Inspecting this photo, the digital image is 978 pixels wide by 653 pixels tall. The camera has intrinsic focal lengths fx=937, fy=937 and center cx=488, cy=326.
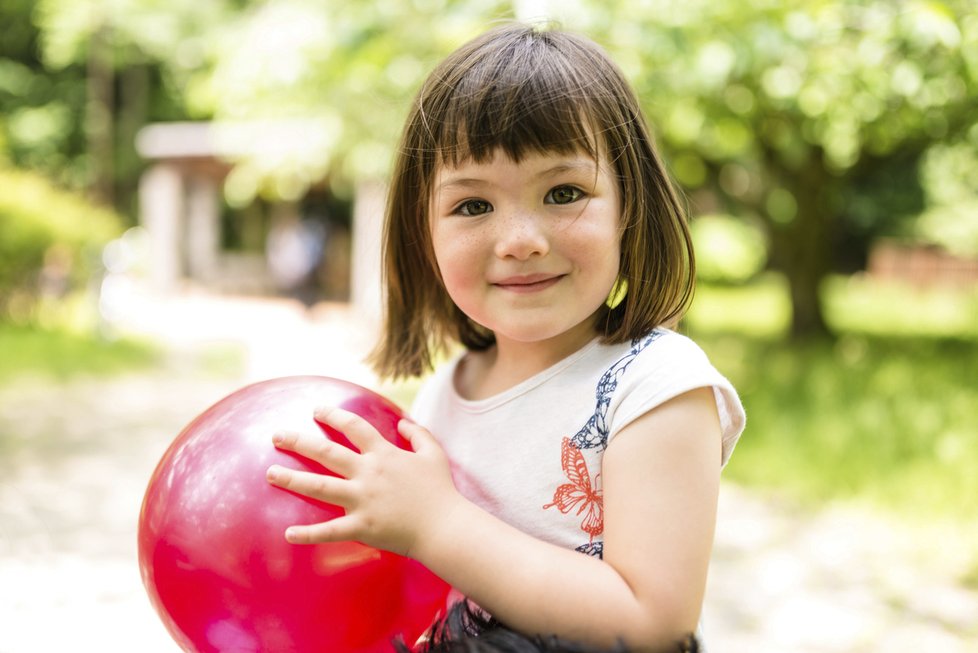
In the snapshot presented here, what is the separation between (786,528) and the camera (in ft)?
16.5

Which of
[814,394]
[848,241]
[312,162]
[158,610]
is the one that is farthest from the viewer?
[848,241]

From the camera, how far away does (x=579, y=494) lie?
5.03 ft

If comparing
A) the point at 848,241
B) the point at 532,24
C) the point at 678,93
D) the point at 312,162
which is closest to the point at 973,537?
the point at 678,93

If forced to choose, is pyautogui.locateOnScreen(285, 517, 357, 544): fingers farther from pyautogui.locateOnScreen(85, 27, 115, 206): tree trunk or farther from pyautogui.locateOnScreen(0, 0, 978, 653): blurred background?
pyautogui.locateOnScreen(85, 27, 115, 206): tree trunk

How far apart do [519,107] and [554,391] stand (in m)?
0.49

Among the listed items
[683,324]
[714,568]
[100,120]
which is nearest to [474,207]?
[683,324]

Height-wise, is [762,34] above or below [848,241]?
below

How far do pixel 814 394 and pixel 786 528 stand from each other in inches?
124

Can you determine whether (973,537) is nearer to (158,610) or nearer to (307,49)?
(158,610)

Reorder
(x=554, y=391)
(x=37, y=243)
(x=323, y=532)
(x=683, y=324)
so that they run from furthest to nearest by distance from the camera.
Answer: (x=37, y=243), (x=683, y=324), (x=554, y=391), (x=323, y=532)

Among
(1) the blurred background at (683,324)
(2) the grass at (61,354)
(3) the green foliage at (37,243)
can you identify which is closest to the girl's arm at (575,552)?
(1) the blurred background at (683,324)

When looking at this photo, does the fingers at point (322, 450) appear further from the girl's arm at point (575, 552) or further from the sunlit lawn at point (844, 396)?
the sunlit lawn at point (844, 396)

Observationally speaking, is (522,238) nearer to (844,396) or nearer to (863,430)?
(863,430)

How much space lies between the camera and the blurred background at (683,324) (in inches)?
168
